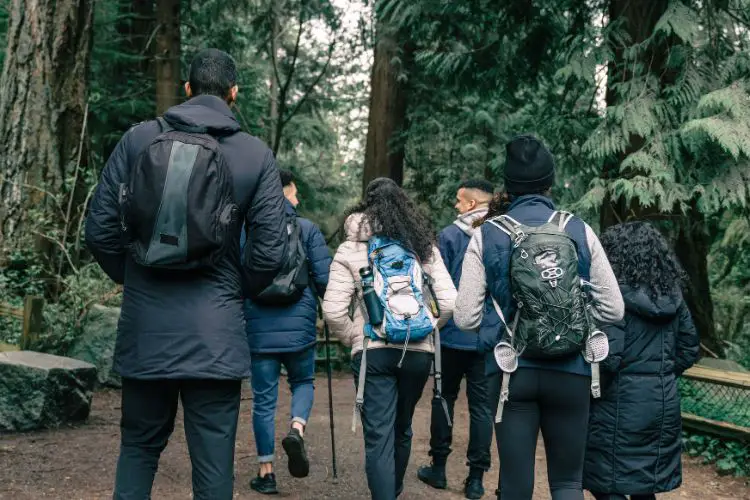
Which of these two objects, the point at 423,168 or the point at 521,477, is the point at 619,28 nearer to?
the point at 521,477

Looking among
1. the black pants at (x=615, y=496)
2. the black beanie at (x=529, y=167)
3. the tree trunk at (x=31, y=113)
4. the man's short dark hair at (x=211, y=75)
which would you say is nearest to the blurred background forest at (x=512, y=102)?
the tree trunk at (x=31, y=113)

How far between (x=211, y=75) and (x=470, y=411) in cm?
353

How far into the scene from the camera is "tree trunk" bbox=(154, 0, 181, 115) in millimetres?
13578

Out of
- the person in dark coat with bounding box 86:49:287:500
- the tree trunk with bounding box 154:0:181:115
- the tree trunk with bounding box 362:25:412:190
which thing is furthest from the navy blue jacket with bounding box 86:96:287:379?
the tree trunk with bounding box 362:25:412:190

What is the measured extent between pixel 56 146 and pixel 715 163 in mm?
7215

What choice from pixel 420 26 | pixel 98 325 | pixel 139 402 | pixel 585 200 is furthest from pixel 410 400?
pixel 420 26

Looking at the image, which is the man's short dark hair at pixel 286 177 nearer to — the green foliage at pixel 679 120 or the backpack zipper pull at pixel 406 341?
the backpack zipper pull at pixel 406 341

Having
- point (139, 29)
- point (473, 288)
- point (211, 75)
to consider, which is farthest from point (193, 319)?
point (139, 29)

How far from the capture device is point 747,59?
294 inches

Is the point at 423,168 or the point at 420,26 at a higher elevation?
the point at 420,26

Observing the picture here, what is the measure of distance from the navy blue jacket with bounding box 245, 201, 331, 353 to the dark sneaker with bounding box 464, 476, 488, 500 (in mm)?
1526

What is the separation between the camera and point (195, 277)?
10.4ft

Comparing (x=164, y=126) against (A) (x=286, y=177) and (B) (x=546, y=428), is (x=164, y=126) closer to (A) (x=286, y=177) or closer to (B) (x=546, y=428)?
(B) (x=546, y=428)

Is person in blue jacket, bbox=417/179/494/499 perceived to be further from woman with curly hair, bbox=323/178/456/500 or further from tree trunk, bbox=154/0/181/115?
tree trunk, bbox=154/0/181/115
